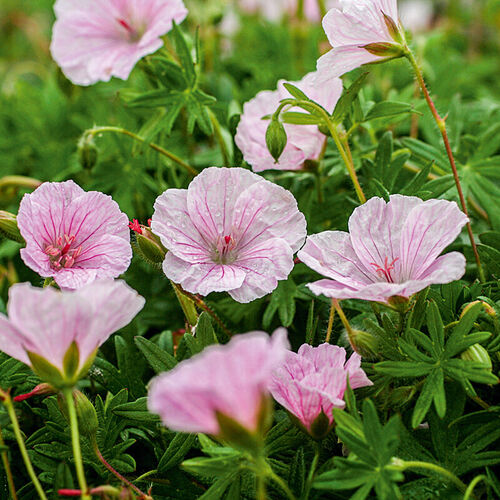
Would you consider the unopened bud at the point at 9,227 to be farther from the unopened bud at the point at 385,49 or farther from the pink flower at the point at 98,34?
the unopened bud at the point at 385,49

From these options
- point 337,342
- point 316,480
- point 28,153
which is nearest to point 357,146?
point 337,342

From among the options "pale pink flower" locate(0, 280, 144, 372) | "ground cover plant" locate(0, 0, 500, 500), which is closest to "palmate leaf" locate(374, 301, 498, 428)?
"ground cover plant" locate(0, 0, 500, 500)

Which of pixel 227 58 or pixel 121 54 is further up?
pixel 121 54

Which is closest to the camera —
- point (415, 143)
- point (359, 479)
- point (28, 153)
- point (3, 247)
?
point (359, 479)

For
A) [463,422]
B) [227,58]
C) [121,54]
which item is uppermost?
[121,54]

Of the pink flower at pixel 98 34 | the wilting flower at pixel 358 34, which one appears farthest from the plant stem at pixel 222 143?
the wilting flower at pixel 358 34

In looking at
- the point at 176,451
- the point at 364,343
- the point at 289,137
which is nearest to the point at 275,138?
the point at 289,137

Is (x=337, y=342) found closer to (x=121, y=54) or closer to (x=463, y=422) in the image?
(x=463, y=422)

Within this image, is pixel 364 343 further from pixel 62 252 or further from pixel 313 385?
pixel 62 252

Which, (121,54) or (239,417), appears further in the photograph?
(121,54)
